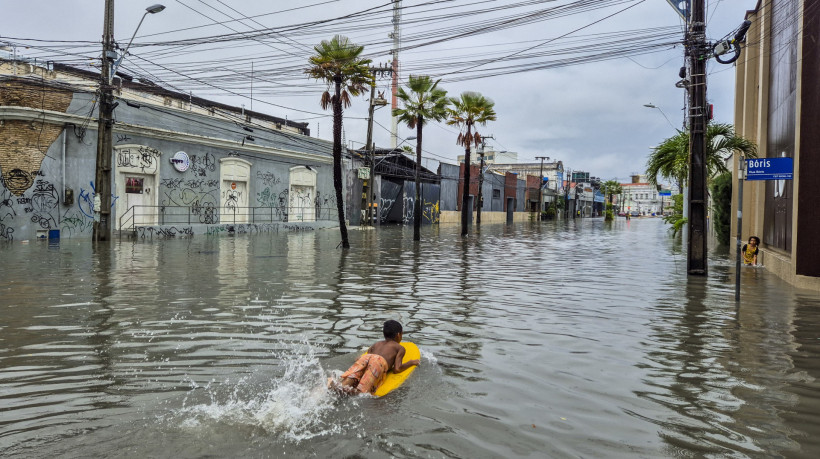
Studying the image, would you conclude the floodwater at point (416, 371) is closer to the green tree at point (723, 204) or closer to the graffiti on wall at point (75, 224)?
the graffiti on wall at point (75, 224)

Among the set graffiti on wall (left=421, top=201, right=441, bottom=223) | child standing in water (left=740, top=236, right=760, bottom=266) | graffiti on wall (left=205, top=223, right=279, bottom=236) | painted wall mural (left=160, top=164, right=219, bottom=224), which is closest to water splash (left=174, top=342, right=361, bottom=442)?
child standing in water (left=740, top=236, right=760, bottom=266)

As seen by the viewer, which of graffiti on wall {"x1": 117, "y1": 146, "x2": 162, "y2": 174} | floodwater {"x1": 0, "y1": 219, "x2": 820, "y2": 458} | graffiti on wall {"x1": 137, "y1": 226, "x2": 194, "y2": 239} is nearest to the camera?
floodwater {"x1": 0, "y1": 219, "x2": 820, "y2": 458}

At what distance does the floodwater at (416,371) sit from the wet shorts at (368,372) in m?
0.15

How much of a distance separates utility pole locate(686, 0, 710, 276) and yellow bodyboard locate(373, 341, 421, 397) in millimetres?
11916

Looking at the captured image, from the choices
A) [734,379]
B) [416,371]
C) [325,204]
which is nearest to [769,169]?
[734,379]

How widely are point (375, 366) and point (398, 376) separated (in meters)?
0.40

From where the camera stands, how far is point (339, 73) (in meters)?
24.5

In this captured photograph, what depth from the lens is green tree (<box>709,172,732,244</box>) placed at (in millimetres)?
29656

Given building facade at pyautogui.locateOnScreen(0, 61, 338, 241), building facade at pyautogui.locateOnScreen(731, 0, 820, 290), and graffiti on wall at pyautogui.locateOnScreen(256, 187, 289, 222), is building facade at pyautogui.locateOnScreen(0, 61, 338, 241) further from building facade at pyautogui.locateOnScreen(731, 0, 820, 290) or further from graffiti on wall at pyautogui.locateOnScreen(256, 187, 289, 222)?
building facade at pyautogui.locateOnScreen(731, 0, 820, 290)

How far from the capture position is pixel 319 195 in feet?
137

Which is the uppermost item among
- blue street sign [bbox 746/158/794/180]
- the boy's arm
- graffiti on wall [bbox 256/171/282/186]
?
graffiti on wall [bbox 256/171/282/186]

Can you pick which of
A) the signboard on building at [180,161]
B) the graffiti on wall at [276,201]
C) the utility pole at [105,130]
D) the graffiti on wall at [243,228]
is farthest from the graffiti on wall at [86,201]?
the graffiti on wall at [276,201]

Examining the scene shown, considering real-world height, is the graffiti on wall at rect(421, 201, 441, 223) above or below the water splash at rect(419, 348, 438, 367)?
above

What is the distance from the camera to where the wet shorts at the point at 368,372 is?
18.9 ft
